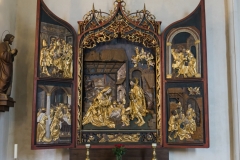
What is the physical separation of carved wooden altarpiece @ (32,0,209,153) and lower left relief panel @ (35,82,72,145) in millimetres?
14

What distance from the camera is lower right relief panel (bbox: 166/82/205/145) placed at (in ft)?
16.4

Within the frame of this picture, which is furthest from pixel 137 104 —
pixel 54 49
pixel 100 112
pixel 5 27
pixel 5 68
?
pixel 5 27

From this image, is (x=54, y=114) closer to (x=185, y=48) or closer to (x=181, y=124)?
(x=181, y=124)

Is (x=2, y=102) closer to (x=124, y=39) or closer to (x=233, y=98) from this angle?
(x=124, y=39)

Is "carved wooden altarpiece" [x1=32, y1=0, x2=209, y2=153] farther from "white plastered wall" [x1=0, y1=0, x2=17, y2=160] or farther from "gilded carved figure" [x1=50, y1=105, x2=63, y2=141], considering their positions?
"white plastered wall" [x1=0, y1=0, x2=17, y2=160]

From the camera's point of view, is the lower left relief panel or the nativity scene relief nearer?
the lower left relief panel

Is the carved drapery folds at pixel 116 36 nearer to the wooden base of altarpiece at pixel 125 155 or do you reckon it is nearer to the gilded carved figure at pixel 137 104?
the gilded carved figure at pixel 137 104

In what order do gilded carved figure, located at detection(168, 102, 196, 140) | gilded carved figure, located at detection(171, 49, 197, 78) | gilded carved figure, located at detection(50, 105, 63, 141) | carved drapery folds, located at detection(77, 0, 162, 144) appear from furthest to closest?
carved drapery folds, located at detection(77, 0, 162, 144)
gilded carved figure, located at detection(171, 49, 197, 78)
gilded carved figure, located at detection(168, 102, 196, 140)
gilded carved figure, located at detection(50, 105, 63, 141)

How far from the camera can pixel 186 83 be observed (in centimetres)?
514

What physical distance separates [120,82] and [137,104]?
1.52 feet

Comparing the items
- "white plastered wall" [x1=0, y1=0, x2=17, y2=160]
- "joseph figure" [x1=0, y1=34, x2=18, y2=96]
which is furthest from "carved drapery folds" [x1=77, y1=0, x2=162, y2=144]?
"white plastered wall" [x1=0, y1=0, x2=17, y2=160]

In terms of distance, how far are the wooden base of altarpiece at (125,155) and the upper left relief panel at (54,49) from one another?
3.79 feet

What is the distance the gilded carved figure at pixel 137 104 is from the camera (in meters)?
5.34

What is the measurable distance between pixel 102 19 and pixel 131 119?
1652 mm
